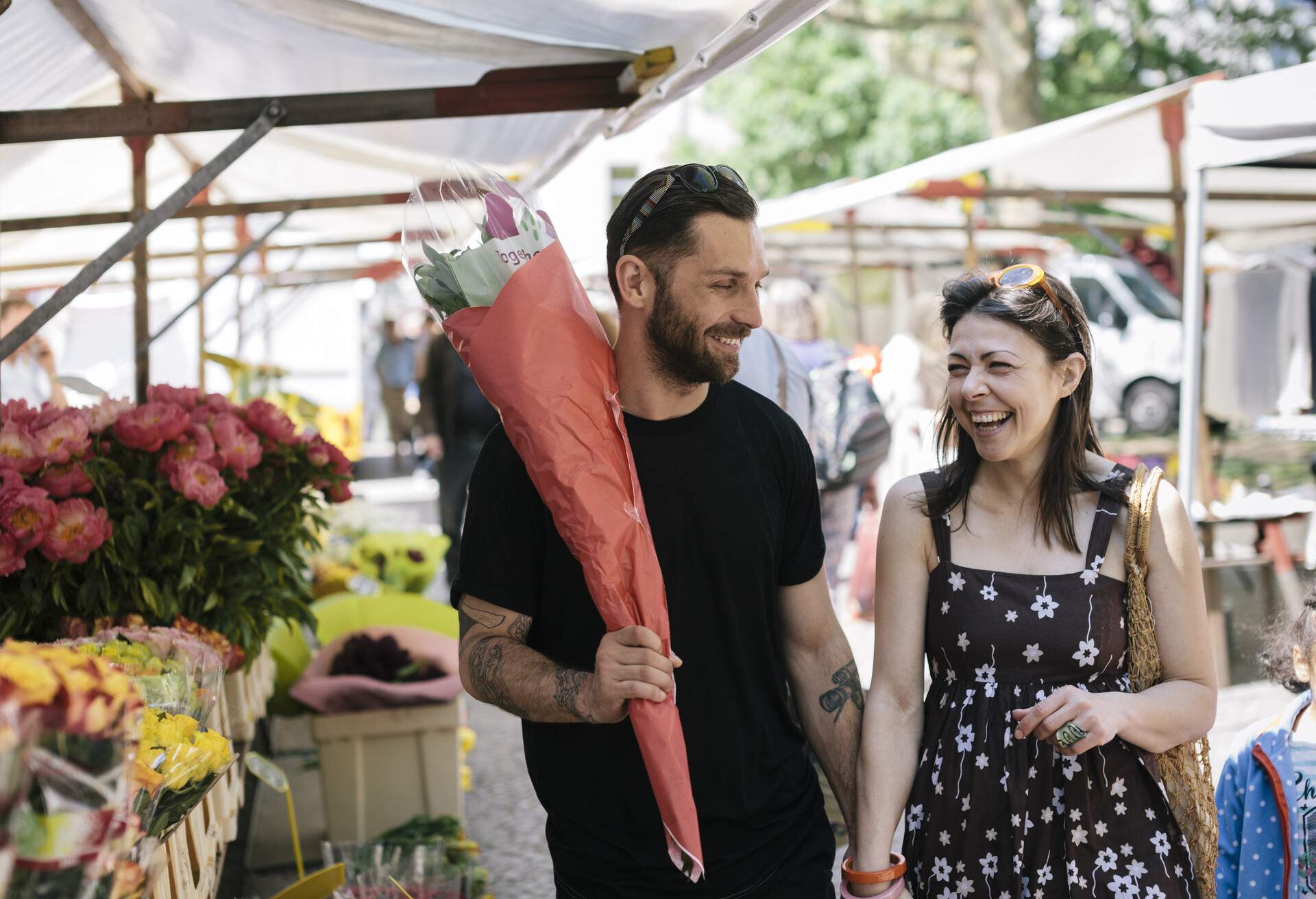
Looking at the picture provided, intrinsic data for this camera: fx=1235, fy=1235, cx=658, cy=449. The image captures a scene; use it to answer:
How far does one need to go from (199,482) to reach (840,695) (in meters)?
1.71

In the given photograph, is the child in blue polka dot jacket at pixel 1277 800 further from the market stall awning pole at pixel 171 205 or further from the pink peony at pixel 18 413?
the pink peony at pixel 18 413

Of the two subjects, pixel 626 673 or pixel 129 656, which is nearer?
pixel 626 673

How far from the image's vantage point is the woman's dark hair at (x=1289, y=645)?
8.47 ft

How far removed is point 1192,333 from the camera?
17.2 feet

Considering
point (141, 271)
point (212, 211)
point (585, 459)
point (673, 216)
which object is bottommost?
point (585, 459)

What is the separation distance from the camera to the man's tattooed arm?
1924 mm

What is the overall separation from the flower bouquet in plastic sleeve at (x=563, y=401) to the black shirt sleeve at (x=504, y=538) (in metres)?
0.08

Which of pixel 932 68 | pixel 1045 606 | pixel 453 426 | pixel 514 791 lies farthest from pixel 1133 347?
pixel 1045 606

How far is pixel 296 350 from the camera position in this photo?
2388 centimetres

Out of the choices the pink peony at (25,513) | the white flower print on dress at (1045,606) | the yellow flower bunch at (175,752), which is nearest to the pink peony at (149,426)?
the pink peony at (25,513)

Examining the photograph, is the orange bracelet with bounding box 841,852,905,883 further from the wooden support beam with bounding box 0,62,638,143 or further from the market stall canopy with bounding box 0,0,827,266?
the wooden support beam with bounding box 0,62,638,143

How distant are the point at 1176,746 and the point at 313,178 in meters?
6.13

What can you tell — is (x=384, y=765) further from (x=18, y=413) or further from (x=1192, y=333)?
(x=1192, y=333)

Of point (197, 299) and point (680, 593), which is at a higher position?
point (197, 299)
